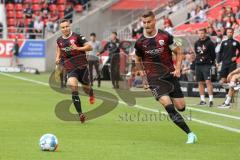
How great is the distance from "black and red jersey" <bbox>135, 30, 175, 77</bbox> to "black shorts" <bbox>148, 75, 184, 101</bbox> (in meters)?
0.15

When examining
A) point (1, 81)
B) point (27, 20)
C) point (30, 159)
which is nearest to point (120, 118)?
point (30, 159)

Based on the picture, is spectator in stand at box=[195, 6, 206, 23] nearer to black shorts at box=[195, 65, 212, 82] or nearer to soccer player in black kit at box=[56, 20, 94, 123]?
black shorts at box=[195, 65, 212, 82]

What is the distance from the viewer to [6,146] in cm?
1220

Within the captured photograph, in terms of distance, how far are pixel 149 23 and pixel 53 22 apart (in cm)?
3418

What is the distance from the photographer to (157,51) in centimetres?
1360

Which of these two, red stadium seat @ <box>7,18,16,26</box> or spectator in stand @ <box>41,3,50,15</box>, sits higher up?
spectator in stand @ <box>41,3,50,15</box>

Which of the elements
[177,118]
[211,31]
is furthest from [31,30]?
[177,118]

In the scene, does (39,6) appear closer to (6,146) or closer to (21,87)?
(21,87)

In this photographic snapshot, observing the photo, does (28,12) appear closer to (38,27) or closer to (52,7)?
(52,7)

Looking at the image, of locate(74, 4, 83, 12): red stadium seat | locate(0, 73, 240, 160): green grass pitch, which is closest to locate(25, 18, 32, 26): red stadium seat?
locate(74, 4, 83, 12): red stadium seat

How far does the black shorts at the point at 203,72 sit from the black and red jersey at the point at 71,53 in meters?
5.54

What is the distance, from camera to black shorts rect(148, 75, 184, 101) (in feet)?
44.3

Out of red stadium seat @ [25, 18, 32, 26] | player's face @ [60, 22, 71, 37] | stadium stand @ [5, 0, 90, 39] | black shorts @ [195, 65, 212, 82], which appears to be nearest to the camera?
player's face @ [60, 22, 71, 37]

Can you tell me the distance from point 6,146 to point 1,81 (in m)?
20.4
